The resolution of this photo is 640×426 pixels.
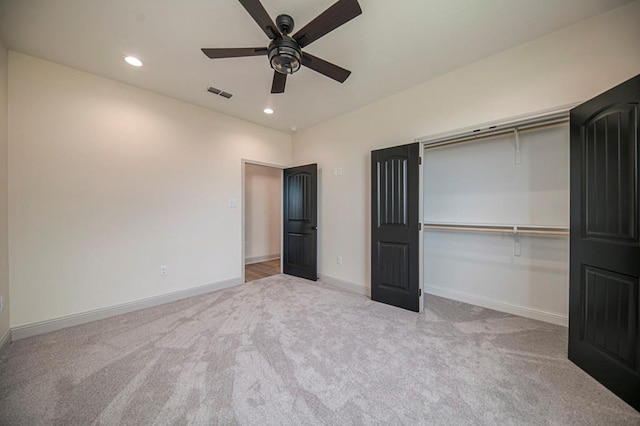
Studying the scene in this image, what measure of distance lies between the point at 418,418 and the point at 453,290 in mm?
2194

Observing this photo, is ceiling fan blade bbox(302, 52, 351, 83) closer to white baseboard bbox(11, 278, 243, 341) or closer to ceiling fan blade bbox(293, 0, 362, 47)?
ceiling fan blade bbox(293, 0, 362, 47)

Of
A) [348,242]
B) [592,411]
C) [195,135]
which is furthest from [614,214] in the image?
[195,135]

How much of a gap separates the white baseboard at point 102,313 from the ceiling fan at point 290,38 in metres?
2.99

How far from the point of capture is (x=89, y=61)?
2.40 m

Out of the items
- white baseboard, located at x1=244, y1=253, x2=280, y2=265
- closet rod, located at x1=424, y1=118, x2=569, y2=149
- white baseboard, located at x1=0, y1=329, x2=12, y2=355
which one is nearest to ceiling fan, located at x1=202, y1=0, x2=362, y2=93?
closet rod, located at x1=424, y1=118, x2=569, y2=149

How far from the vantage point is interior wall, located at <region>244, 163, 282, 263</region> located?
5.77 metres

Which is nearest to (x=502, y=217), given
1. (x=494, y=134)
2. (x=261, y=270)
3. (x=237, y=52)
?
(x=494, y=134)

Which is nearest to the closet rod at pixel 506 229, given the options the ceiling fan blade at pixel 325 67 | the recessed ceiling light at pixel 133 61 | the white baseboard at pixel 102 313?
the ceiling fan blade at pixel 325 67

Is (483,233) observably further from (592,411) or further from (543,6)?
(543,6)

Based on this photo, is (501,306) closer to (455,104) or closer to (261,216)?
(455,104)

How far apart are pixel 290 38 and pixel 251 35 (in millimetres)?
570

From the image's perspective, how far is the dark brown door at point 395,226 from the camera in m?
2.82

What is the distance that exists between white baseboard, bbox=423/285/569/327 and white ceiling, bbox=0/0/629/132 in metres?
2.80

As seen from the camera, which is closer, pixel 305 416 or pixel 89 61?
pixel 305 416
